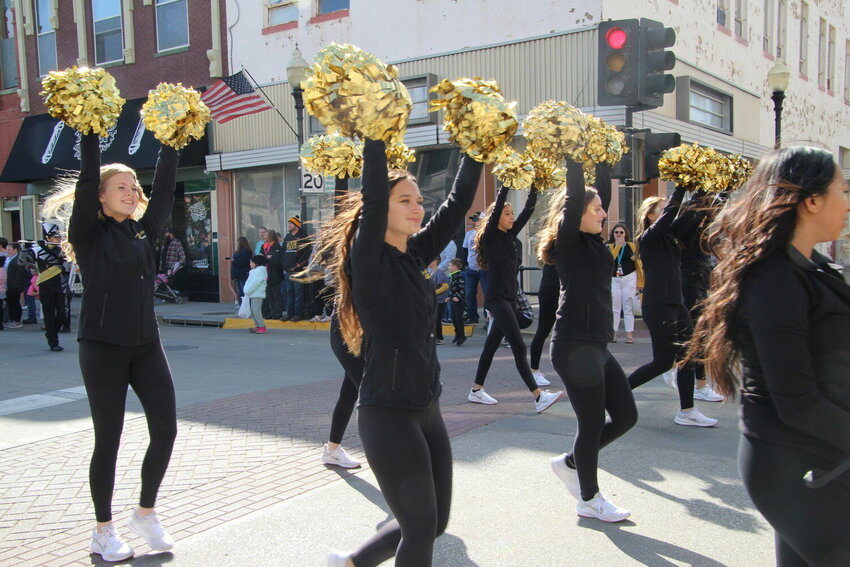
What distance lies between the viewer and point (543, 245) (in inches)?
173

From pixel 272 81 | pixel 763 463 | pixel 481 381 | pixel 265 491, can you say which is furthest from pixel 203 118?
pixel 272 81

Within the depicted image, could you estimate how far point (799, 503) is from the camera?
2.01m

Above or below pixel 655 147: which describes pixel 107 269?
below

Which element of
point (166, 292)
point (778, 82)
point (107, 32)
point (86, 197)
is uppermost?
point (107, 32)

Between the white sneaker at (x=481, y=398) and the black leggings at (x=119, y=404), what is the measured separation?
3.52 metres

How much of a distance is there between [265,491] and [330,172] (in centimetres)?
192

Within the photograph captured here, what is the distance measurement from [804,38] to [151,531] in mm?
24195

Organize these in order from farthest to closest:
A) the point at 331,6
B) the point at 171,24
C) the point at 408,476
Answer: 1. the point at 171,24
2. the point at 331,6
3. the point at 408,476

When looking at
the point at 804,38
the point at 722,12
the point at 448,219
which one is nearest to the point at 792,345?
the point at 448,219

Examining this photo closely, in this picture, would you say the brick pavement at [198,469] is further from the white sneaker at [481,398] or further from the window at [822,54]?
the window at [822,54]

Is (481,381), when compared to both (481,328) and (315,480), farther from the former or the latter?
(481,328)

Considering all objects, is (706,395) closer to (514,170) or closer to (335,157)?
(514,170)

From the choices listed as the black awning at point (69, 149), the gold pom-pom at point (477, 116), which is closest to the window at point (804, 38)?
the black awning at point (69, 149)

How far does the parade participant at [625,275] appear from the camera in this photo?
10.6m
